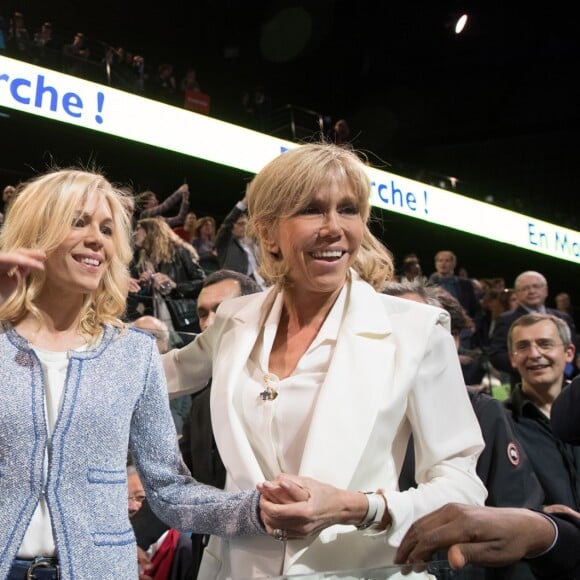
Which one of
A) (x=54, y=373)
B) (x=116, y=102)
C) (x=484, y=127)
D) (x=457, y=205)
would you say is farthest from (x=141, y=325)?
(x=484, y=127)

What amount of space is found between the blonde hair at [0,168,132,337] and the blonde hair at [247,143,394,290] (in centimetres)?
30

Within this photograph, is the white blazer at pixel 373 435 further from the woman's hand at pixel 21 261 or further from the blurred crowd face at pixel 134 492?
the blurred crowd face at pixel 134 492

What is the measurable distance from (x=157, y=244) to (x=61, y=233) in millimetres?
3941

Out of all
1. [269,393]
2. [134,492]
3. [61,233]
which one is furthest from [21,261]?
[134,492]

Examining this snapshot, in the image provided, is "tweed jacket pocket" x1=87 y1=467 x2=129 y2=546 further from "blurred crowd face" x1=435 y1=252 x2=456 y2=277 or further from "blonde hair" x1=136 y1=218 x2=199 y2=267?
"blurred crowd face" x1=435 y1=252 x2=456 y2=277

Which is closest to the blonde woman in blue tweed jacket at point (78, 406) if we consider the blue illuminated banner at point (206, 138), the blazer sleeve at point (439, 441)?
the blazer sleeve at point (439, 441)

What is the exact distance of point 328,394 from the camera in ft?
5.14

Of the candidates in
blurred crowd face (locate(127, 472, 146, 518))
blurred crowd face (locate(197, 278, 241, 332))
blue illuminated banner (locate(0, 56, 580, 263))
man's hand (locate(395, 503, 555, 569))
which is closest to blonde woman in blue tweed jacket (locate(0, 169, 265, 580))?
man's hand (locate(395, 503, 555, 569))

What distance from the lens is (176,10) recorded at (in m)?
15.9

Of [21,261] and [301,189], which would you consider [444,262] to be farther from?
[21,261]

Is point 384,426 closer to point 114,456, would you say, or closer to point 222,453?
point 222,453

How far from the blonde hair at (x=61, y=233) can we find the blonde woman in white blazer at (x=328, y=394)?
0.26 meters

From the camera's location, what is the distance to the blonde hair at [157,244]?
551 centimetres

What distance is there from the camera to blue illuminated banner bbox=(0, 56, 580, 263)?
577 centimetres
